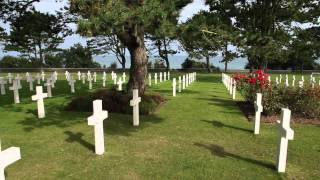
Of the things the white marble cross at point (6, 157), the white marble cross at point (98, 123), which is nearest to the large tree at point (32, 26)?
the white marble cross at point (98, 123)

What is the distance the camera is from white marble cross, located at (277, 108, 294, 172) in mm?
6512

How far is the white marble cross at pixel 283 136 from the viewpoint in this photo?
21.4 feet

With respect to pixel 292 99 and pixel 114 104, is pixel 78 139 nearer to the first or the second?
pixel 114 104

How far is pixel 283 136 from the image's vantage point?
21.7 feet

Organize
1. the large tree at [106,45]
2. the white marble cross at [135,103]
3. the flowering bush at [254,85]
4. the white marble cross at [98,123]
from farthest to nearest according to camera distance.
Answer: the large tree at [106,45], the flowering bush at [254,85], the white marble cross at [135,103], the white marble cross at [98,123]

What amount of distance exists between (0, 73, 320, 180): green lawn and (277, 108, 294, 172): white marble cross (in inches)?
7.7

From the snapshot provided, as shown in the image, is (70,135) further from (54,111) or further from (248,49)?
(248,49)

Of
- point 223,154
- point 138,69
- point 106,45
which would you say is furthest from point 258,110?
point 106,45

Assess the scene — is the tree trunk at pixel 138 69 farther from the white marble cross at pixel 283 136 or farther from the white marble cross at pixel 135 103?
the white marble cross at pixel 283 136

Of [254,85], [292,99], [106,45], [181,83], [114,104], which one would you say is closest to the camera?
[292,99]

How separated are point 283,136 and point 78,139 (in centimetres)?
482

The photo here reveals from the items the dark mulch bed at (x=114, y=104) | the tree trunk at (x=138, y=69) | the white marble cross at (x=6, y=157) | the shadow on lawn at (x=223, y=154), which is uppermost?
the tree trunk at (x=138, y=69)

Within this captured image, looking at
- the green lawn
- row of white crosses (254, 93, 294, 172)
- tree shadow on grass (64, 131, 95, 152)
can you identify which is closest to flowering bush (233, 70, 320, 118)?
the green lawn

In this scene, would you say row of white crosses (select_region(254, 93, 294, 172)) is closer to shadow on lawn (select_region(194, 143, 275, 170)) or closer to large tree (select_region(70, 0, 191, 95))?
shadow on lawn (select_region(194, 143, 275, 170))
